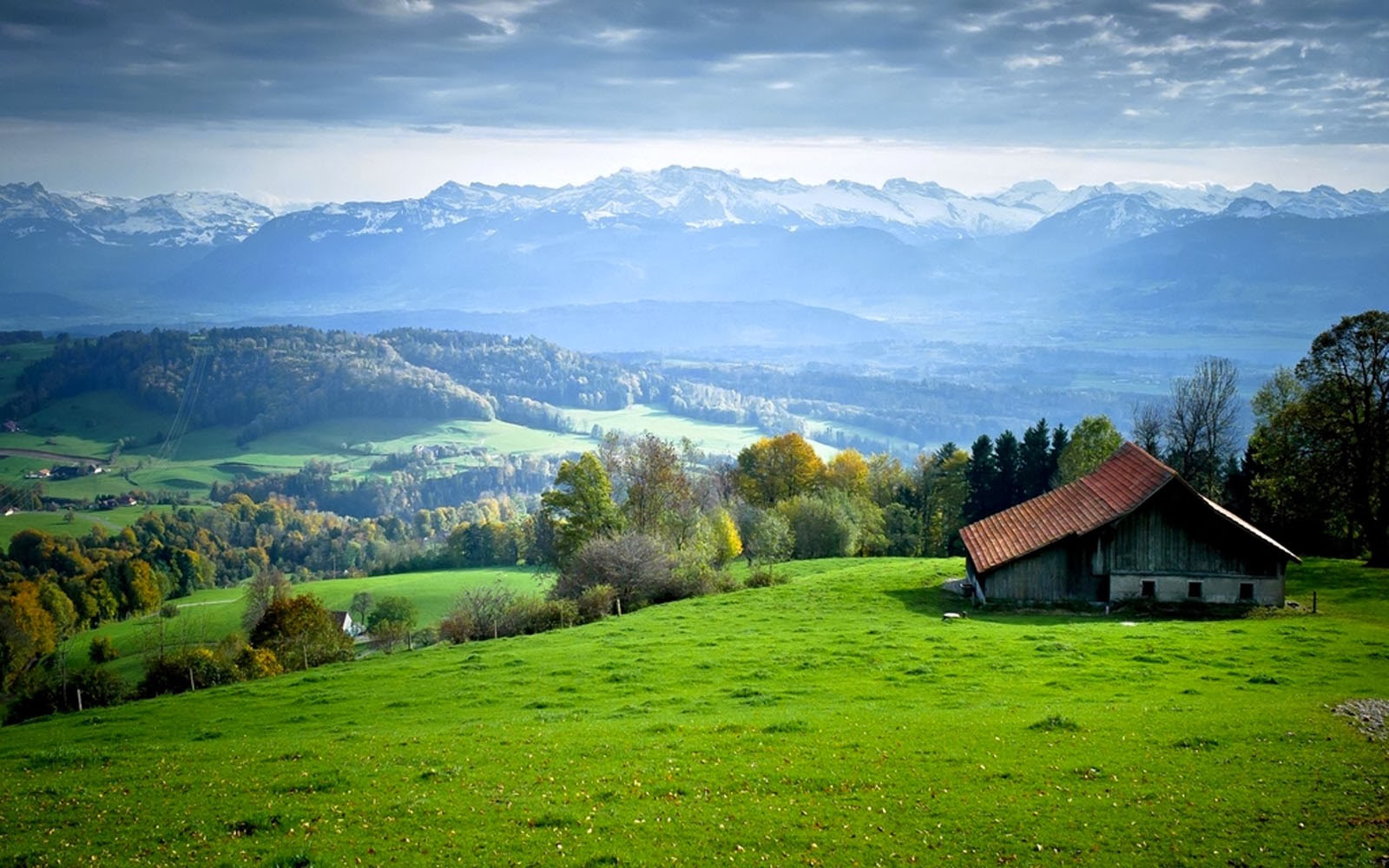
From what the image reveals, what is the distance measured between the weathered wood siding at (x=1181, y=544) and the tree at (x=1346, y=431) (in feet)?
39.4

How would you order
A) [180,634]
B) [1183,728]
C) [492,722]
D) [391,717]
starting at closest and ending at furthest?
[1183,728] < [492,722] < [391,717] < [180,634]

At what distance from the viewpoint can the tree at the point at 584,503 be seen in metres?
58.0

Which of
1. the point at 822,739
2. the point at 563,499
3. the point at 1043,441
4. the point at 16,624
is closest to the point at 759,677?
the point at 822,739

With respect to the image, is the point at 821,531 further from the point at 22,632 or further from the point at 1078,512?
the point at 22,632

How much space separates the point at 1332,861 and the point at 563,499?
160ft

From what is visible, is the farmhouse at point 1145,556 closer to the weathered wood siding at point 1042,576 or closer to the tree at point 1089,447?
the weathered wood siding at point 1042,576

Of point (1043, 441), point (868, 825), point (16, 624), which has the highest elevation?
point (1043, 441)

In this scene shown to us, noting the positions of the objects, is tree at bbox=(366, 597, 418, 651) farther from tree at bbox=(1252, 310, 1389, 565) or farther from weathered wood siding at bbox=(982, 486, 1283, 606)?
tree at bbox=(1252, 310, 1389, 565)

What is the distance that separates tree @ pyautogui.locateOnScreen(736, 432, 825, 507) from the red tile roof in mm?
41704

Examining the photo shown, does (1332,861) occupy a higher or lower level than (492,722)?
higher

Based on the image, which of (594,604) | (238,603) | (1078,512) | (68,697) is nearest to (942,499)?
(1078,512)

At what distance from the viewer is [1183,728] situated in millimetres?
19203

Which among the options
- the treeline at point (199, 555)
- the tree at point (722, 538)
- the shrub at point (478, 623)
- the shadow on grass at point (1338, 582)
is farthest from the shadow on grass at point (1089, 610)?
the treeline at point (199, 555)

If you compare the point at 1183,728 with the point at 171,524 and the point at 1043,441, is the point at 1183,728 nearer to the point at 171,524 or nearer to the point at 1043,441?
the point at 1043,441
